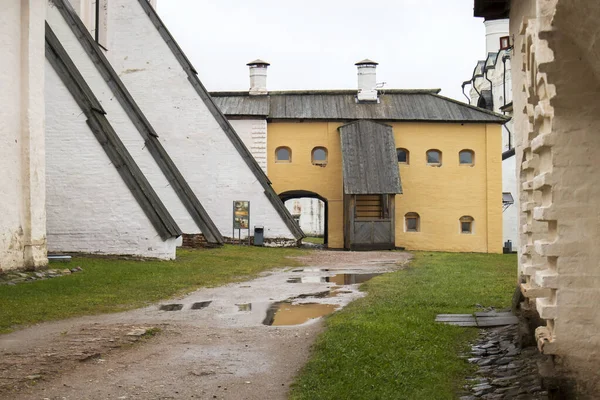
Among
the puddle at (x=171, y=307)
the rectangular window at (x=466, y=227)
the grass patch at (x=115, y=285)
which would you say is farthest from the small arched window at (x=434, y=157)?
the puddle at (x=171, y=307)

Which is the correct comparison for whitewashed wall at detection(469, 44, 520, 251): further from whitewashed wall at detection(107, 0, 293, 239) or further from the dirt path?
the dirt path

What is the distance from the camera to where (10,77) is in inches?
594

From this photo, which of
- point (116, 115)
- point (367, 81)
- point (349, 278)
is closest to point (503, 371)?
point (349, 278)

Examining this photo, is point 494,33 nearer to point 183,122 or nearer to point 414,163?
point 414,163

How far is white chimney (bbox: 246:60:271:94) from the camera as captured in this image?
37.8m

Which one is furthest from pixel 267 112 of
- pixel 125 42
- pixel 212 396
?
pixel 212 396

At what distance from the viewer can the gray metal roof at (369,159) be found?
3275 centimetres

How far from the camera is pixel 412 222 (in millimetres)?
36781

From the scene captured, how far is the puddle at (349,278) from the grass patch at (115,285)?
181cm

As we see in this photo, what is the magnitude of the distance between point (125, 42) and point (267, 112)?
991cm

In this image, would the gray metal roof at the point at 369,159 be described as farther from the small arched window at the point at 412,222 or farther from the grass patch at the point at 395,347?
the grass patch at the point at 395,347

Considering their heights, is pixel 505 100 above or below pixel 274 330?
above

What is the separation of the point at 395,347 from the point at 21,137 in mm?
10098

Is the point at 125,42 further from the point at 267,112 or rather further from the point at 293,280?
the point at 293,280
